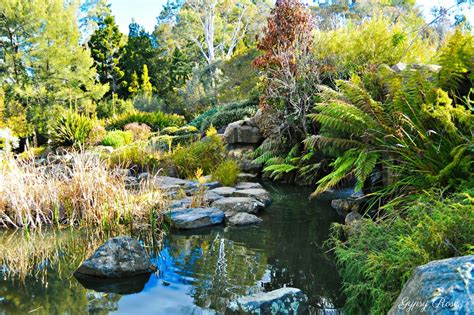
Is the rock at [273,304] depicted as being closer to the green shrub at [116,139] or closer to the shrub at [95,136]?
the green shrub at [116,139]

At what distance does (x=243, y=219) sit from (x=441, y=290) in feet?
11.6

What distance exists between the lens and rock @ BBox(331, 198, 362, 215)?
485cm

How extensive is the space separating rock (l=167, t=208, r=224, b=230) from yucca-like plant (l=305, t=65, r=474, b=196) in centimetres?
135

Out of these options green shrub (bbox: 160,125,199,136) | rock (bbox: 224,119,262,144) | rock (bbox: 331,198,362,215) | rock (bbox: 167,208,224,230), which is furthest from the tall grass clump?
green shrub (bbox: 160,125,199,136)

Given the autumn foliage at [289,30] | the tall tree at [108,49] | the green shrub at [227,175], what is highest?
the tall tree at [108,49]

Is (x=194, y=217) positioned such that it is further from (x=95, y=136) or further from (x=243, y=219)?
(x=95, y=136)

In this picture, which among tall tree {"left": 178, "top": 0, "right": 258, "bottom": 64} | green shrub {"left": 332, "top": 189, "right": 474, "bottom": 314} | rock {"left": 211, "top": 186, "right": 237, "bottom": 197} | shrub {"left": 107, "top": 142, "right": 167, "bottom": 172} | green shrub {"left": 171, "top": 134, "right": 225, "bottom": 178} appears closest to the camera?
green shrub {"left": 332, "top": 189, "right": 474, "bottom": 314}

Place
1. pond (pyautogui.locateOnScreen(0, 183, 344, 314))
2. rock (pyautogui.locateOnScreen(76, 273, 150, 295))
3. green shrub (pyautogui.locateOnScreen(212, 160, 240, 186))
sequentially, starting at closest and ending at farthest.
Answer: pond (pyautogui.locateOnScreen(0, 183, 344, 314)) → rock (pyautogui.locateOnScreen(76, 273, 150, 295)) → green shrub (pyautogui.locateOnScreen(212, 160, 240, 186))

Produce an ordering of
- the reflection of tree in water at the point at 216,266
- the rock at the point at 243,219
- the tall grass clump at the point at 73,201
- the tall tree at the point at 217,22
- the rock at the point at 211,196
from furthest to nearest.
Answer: the tall tree at the point at 217,22 → the rock at the point at 211,196 → the rock at the point at 243,219 → the tall grass clump at the point at 73,201 → the reflection of tree in water at the point at 216,266

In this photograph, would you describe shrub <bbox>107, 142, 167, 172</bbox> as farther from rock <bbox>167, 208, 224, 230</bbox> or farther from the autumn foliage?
rock <bbox>167, 208, 224, 230</bbox>

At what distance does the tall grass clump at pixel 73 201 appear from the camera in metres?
4.62

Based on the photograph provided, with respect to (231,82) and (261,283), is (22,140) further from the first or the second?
(261,283)

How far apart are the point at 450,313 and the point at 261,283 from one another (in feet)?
5.97

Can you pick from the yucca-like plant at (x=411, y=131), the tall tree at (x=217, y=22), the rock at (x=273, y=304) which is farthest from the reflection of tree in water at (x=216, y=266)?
the tall tree at (x=217, y=22)
